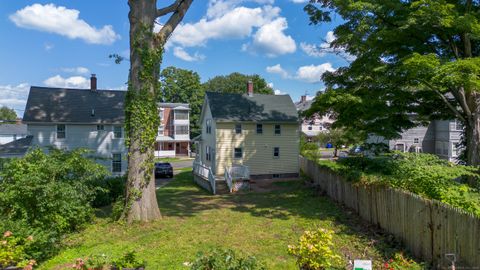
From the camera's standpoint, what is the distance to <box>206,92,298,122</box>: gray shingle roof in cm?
2475

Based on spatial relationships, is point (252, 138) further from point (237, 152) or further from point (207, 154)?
point (207, 154)

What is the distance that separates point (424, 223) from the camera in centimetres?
732

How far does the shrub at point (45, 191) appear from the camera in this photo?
8.19 meters

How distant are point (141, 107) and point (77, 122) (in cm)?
1693

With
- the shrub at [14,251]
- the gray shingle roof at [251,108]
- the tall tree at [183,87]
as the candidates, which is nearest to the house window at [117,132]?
the gray shingle roof at [251,108]

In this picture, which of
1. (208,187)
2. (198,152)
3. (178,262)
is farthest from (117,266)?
(198,152)

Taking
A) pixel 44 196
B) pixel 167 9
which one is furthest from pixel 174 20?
pixel 44 196

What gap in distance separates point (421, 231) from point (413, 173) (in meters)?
1.77

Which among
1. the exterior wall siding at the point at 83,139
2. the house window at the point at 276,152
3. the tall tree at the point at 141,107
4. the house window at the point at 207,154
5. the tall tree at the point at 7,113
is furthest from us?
the tall tree at the point at 7,113

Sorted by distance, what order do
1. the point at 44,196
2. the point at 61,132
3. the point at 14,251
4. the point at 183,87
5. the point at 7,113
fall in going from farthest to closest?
the point at 7,113 → the point at 183,87 → the point at 61,132 → the point at 44,196 → the point at 14,251

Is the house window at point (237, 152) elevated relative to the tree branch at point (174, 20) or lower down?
lower down

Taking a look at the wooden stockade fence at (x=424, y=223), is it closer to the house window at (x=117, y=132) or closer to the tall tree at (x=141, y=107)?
the tall tree at (x=141, y=107)

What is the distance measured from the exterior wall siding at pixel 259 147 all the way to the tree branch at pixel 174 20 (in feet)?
43.2

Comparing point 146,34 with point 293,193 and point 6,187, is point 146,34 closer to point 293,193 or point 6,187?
point 6,187
